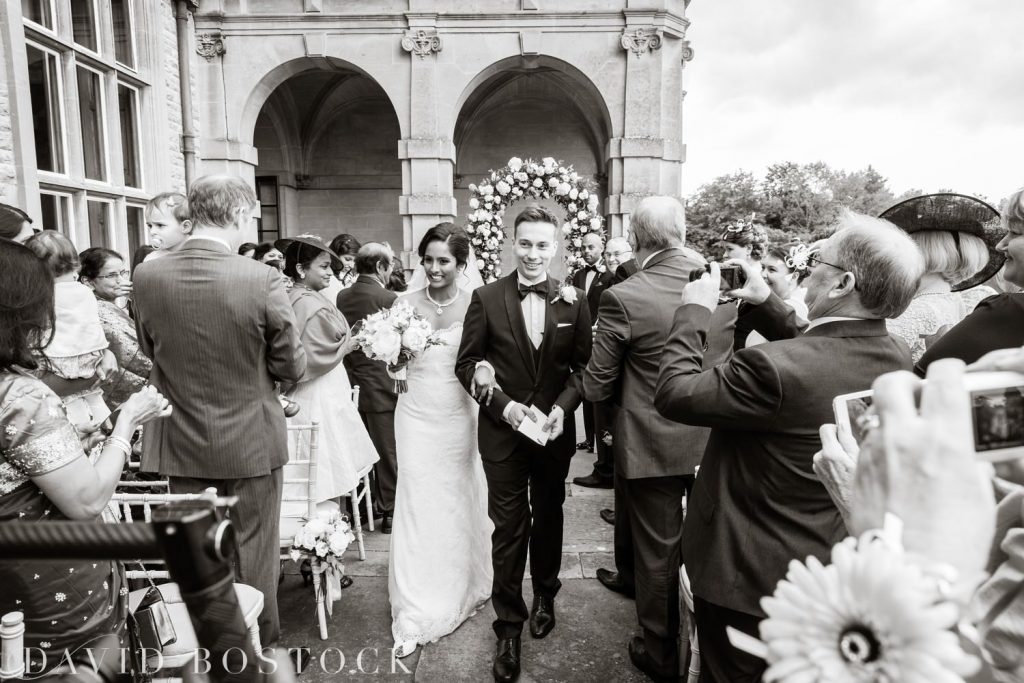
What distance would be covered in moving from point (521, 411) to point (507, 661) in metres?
1.18

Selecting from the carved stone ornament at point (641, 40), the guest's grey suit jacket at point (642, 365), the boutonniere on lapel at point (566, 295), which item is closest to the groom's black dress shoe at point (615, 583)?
the guest's grey suit jacket at point (642, 365)

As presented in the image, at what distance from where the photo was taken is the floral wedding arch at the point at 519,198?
5.14 metres

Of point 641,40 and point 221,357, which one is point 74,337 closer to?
point 221,357

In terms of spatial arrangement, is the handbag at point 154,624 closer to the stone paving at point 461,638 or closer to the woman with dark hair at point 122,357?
the stone paving at point 461,638

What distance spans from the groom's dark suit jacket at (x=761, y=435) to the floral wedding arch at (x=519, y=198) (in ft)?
10.8

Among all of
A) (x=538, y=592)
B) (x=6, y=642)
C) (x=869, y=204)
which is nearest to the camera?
(x=6, y=642)

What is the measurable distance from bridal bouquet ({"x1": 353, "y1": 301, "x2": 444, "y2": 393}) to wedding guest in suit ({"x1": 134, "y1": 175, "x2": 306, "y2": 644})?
50 cm

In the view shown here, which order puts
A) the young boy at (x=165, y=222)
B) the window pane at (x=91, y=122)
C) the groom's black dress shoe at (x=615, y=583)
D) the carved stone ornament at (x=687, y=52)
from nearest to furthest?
the groom's black dress shoe at (x=615, y=583) < the young boy at (x=165, y=222) < the window pane at (x=91, y=122) < the carved stone ornament at (x=687, y=52)

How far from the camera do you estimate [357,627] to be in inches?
134

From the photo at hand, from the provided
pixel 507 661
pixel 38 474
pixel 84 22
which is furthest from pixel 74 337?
pixel 84 22

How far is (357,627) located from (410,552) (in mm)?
506

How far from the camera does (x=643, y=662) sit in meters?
2.98

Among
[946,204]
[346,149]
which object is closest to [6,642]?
[946,204]

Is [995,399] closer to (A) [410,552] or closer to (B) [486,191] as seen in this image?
(A) [410,552]
